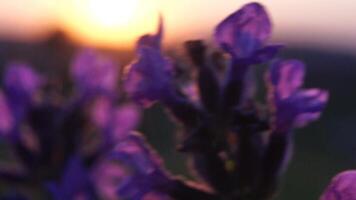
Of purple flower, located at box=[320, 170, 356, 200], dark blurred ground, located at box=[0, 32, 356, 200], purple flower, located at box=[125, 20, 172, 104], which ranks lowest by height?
dark blurred ground, located at box=[0, 32, 356, 200]

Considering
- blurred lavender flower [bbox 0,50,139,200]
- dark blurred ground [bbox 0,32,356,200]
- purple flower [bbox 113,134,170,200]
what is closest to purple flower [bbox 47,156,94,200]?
purple flower [bbox 113,134,170,200]

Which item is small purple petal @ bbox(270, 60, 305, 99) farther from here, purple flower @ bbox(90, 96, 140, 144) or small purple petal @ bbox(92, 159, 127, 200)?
purple flower @ bbox(90, 96, 140, 144)

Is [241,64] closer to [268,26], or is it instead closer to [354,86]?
[268,26]

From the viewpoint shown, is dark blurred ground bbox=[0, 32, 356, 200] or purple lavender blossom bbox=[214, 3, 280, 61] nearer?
purple lavender blossom bbox=[214, 3, 280, 61]

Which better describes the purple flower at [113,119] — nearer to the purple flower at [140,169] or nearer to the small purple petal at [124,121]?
the small purple petal at [124,121]

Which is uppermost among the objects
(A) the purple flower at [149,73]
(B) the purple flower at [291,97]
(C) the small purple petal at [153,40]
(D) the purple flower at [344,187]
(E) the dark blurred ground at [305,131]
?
A: (C) the small purple petal at [153,40]

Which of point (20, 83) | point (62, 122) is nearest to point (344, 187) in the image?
point (62, 122)

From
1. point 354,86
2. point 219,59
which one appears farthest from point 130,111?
point 354,86

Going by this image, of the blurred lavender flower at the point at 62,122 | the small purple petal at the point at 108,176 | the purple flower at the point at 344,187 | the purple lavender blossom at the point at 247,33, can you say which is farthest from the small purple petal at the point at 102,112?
the purple flower at the point at 344,187
